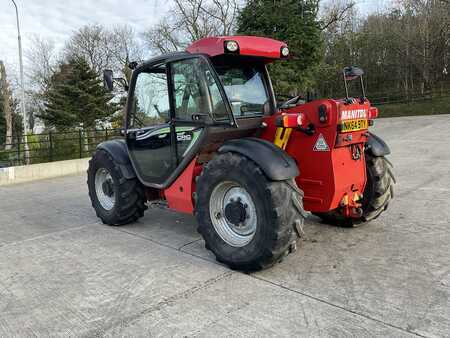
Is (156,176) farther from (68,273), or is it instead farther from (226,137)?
(68,273)

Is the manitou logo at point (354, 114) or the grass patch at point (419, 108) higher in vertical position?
the grass patch at point (419, 108)

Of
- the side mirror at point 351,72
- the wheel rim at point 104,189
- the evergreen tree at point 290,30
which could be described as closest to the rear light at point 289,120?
the side mirror at point 351,72

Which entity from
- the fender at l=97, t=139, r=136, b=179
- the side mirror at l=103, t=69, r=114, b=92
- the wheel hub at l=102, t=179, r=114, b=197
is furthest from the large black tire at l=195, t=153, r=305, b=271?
the wheel hub at l=102, t=179, r=114, b=197

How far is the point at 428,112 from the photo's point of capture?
22.6 m

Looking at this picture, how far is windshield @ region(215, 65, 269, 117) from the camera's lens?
4125 millimetres

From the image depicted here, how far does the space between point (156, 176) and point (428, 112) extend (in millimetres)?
21809

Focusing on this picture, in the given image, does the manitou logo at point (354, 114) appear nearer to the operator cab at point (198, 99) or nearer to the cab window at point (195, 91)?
the operator cab at point (198, 99)

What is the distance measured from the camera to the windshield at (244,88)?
4.12 m

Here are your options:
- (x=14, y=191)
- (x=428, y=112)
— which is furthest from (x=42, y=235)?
(x=428, y=112)

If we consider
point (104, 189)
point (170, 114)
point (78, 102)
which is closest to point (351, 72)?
point (170, 114)

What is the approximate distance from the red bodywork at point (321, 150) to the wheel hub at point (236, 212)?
2.01 feet

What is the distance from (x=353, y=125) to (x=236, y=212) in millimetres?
1369

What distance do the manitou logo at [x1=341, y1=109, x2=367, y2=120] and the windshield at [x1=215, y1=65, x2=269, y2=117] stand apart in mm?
994

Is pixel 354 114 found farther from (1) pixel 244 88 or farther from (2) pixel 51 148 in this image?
(2) pixel 51 148
